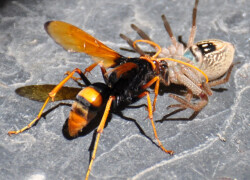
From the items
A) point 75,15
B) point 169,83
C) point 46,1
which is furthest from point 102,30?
point 169,83

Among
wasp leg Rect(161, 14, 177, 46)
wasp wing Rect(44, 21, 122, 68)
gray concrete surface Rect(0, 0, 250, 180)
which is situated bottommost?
gray concrete surface Rect(0, 0, 250, 180)

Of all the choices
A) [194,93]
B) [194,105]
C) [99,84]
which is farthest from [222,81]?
[99,84]

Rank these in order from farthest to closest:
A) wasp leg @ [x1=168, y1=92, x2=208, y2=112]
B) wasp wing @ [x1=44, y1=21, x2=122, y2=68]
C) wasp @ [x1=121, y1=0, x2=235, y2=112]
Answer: wasp @ [x1=121, y1=0, x2=235, y2=112] → wasp leg @ [x1=168, y1=92, x2=208, y2=112] → wasp wing @ [x1=44, y1=21, x2=122, y2=68]

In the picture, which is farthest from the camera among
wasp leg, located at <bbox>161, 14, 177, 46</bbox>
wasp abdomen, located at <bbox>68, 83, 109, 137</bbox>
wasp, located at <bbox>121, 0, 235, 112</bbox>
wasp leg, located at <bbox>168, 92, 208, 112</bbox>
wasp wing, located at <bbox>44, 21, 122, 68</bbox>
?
wasp leg, located at <bbox>161, 14, 177, 46</bbox>

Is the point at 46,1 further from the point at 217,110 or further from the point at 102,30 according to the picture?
the point at 217,110

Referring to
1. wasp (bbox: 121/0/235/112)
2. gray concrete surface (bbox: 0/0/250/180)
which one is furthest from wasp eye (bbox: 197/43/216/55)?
gray concrete surface (bbox: 0/0/250/180)

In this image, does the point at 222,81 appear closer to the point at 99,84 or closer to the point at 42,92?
the point at 99,84

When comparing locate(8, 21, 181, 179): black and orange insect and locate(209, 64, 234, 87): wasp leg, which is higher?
locate(8, 21, 181, 179): black and orange insect

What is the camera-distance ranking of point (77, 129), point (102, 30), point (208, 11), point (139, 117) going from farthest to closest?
point (208, 11)
point (102, 30)
point (139, 117)
point (77, 129)

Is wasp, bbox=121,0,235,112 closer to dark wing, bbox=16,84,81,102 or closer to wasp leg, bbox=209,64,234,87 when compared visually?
wasp leg, bbox=209,64,234,87
